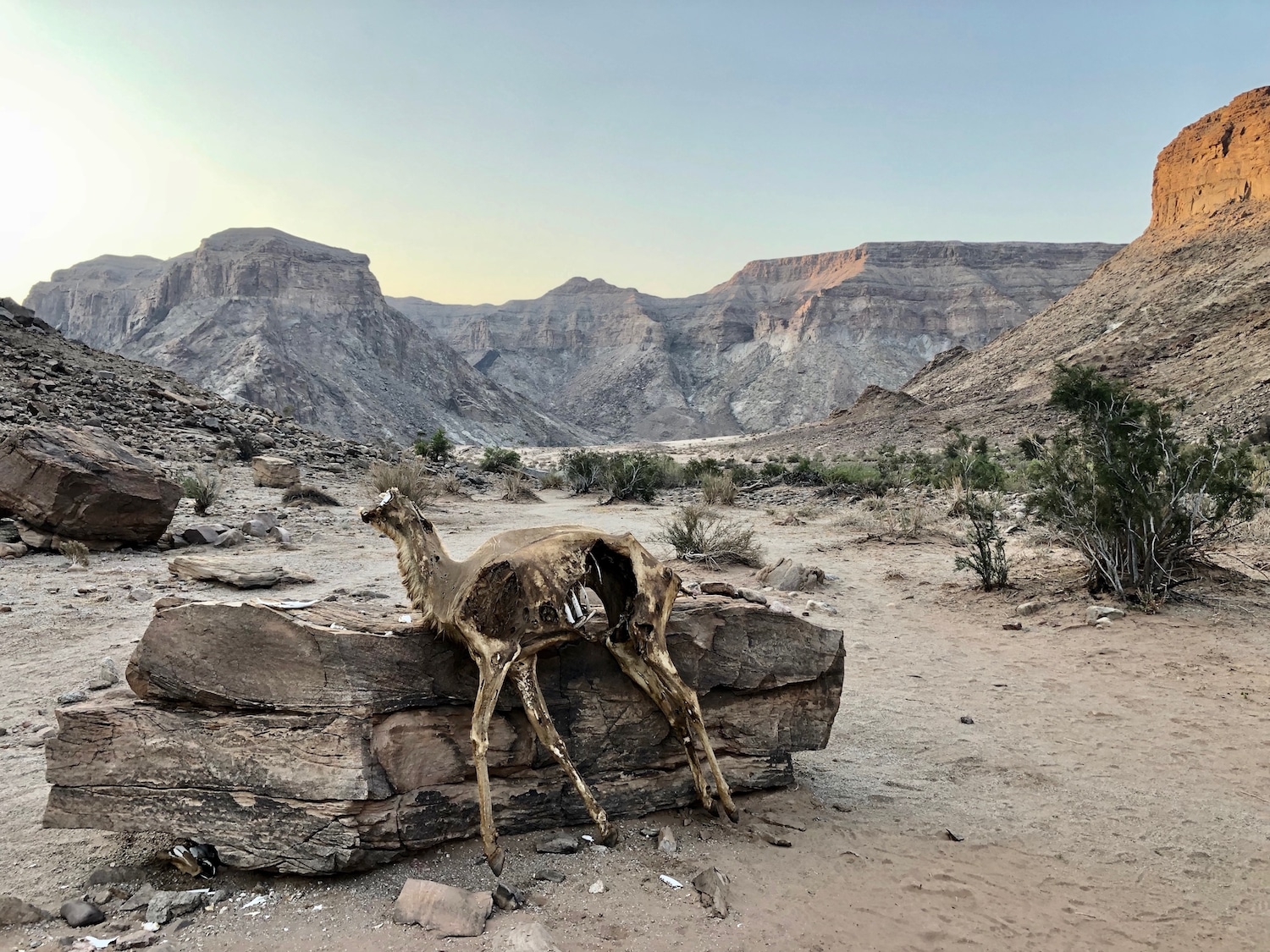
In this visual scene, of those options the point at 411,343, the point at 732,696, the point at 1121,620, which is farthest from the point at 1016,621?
the point at 411,343

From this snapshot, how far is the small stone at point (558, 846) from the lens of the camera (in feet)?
11.4

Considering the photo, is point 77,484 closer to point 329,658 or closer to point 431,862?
point 329,658

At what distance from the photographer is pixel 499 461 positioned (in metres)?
28.8

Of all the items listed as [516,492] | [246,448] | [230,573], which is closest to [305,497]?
[246,448]

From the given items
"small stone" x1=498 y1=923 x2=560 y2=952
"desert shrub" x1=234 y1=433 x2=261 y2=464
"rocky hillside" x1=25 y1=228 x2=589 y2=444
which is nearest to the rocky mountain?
"desert shrub" x1=234 y1=433 x2=261 y2=464

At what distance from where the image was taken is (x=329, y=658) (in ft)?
11.3

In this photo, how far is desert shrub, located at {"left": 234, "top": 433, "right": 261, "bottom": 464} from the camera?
18547 millimetres

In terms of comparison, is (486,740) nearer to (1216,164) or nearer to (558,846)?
(558,846)

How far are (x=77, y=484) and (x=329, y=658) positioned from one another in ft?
24.8

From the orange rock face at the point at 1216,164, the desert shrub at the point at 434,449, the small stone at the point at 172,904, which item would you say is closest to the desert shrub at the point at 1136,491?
the small stone at the point at 172,904

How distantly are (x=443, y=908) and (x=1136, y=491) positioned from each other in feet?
26.2

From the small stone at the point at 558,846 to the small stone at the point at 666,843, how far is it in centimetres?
40

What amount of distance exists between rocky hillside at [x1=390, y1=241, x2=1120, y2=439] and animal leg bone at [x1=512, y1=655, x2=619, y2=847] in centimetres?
8739

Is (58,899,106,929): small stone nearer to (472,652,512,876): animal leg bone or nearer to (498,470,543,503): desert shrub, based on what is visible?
(472,652,512,876): animal leg bone
